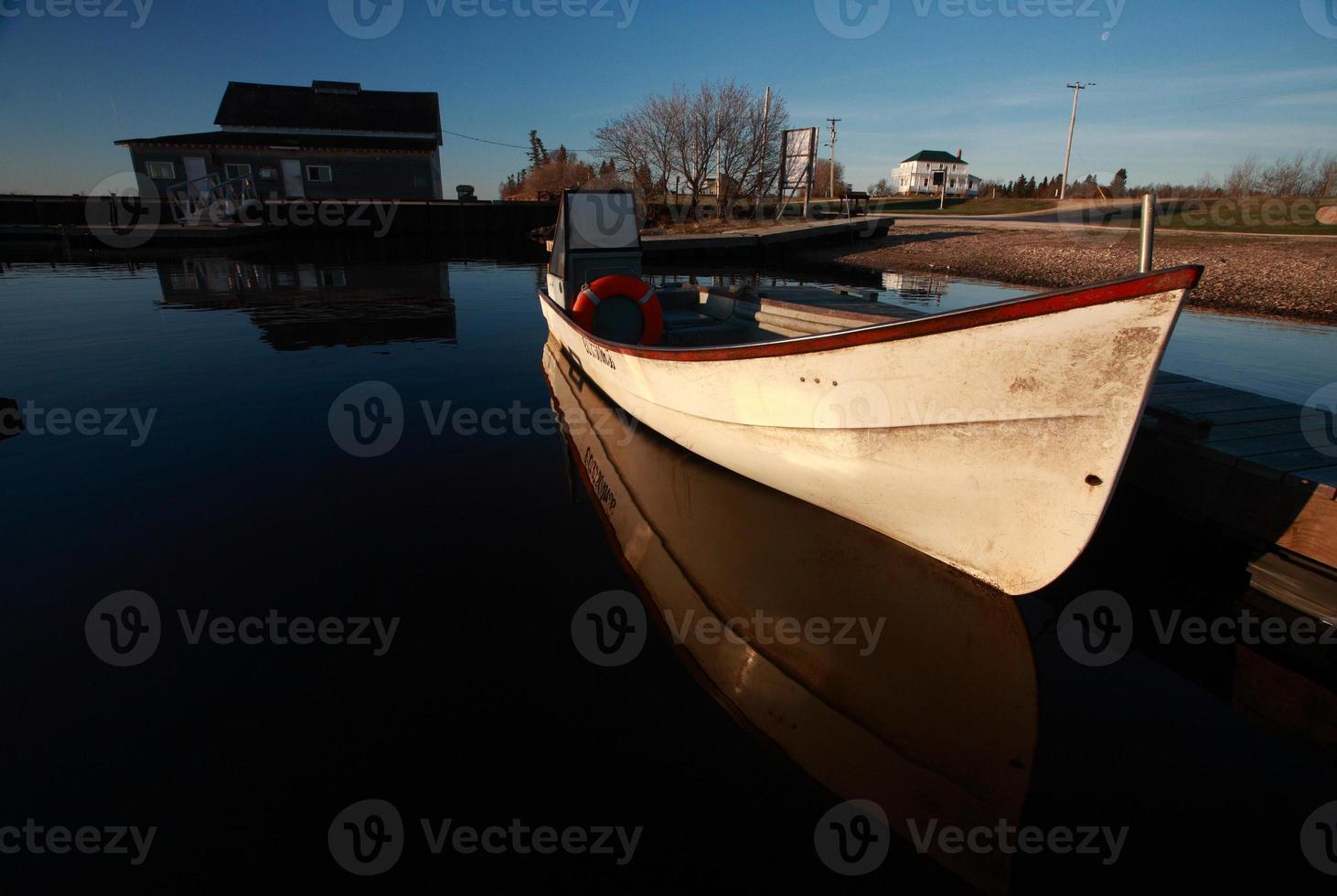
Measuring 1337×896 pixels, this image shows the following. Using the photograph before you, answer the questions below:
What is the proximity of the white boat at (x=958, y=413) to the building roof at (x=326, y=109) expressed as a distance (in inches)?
1902

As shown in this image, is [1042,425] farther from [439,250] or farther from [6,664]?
[439,250]

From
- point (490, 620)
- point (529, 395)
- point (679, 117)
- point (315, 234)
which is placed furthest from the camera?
point (679, 117)

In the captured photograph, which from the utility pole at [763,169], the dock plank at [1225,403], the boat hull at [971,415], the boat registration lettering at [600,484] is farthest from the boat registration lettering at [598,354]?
the utility pole at [763,169]

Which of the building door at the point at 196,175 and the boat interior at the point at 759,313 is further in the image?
the building door at the point at 196,175

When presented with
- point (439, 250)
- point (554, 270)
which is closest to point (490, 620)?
point (554, 270)

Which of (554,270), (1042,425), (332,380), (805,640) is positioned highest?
(554,270)

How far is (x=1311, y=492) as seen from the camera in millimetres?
4164

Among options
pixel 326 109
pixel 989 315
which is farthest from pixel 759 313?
pixel 326 109

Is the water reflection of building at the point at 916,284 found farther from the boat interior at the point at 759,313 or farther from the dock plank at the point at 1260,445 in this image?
the dock plank at the point at 1260,445

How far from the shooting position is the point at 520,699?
3775 mm

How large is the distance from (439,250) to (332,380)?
29.5 m

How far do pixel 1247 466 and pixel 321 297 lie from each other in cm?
2143

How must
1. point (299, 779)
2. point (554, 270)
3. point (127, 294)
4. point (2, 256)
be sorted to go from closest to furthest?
point (299, 779) → point (554, 270) → point (127, 294) → point (2, 256)

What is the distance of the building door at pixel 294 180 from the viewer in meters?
40.4
